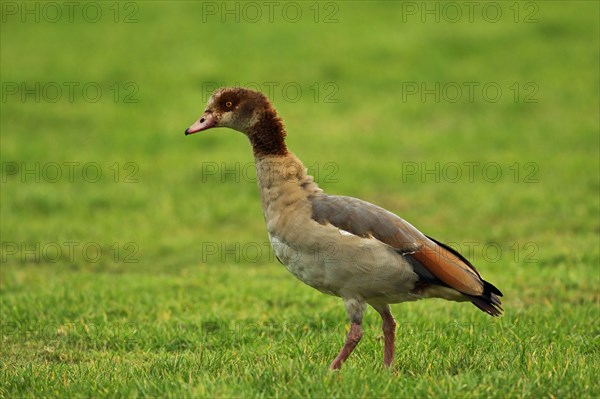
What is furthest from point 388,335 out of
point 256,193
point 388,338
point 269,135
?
point 256,193

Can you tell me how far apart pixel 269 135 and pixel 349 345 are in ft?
5.48

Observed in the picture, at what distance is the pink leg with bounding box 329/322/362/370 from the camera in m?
6.29

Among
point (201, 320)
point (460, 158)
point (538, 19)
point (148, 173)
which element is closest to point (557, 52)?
point (538, 19)

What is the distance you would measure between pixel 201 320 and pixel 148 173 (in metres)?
7.41

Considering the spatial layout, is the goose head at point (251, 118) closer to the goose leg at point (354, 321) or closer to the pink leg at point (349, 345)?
the goose leg at point (354, 321)

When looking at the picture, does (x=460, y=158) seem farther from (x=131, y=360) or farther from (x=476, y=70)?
(x=131, y=360)

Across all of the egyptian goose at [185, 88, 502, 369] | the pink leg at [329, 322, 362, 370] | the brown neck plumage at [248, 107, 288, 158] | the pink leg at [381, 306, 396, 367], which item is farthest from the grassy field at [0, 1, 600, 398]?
the brown neck plumage at [248, 107, 288, 158]

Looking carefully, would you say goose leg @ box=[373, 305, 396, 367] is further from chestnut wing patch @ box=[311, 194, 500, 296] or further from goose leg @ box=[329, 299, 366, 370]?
chestnut wing patch @ box=[311, 194, 500, 296]

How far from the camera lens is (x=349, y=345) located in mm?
6445

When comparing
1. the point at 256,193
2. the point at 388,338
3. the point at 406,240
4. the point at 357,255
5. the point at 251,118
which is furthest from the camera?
the point at 256,193

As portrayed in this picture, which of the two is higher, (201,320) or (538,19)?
(538,19)

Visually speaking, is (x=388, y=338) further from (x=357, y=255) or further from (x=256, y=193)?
(x=256, y=193)

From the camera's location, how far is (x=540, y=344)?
730 centimetres

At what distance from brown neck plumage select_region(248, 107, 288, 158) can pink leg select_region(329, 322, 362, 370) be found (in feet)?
4.65
